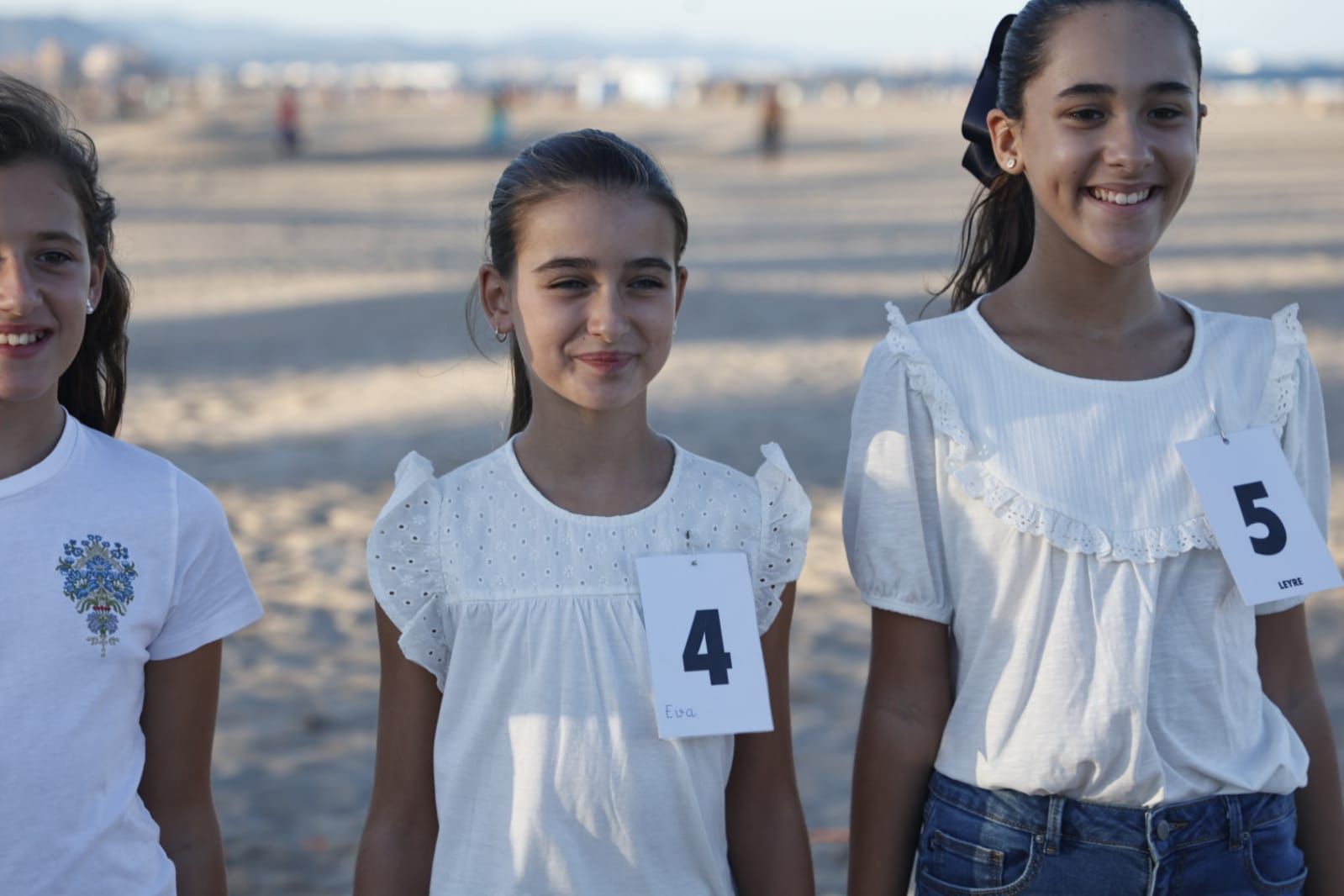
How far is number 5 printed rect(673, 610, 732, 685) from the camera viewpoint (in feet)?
6.87

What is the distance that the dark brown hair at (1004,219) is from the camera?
228cm

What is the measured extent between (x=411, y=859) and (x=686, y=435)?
603 centimetres

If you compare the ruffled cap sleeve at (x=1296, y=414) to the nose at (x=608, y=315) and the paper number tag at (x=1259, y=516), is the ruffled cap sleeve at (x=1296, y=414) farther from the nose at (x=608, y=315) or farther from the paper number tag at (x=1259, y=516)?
the nose at (x=608, y=315)

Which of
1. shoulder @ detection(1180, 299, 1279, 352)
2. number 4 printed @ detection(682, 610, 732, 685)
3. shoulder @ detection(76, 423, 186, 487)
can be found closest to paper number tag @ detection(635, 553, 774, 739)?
number 4 printed @ detection(682, 610, 732, 685)

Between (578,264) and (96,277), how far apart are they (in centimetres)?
70

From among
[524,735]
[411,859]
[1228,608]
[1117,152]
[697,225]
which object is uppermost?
[697,225]

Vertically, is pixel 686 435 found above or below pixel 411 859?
above

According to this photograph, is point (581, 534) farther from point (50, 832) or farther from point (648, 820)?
point (50, 832)

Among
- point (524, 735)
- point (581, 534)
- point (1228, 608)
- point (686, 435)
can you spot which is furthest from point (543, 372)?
point (686, 435)

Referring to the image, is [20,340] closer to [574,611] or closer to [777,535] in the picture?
[574,611]

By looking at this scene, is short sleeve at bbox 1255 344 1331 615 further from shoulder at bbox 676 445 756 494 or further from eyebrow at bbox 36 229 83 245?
eyebrow at bbox 36 229 83 245

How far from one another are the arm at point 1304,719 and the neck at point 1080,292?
0.50m

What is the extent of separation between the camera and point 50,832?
77.9 inches

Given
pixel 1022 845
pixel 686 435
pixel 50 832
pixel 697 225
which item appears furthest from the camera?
pixel 697 225
